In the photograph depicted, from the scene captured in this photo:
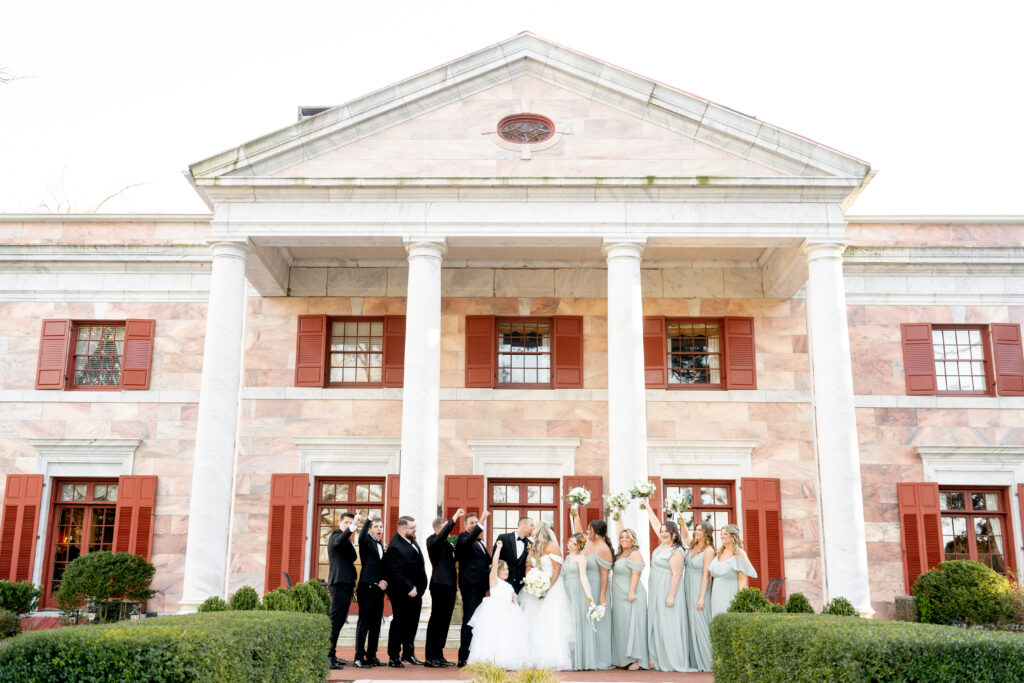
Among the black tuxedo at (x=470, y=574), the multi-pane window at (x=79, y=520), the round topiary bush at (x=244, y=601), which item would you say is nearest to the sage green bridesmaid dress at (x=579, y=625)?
the black tuxedo at (x=470, y=574)

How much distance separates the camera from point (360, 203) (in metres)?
16.7

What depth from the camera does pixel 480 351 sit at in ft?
62.7

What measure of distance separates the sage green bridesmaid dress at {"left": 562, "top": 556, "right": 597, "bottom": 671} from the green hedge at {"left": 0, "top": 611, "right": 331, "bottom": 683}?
4.32m

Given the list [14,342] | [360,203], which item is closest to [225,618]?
[360,203]

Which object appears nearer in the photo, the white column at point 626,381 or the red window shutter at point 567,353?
the white column at point 626,381

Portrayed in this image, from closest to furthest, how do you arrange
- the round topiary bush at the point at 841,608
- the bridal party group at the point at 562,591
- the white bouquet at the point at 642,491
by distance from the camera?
1. the bridal party group at the point at 562,591
2. the round topiary bush at the point at 841,608
3. the white bouquet at the point at 642,491

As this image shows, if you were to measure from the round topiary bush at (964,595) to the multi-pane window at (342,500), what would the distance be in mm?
10205

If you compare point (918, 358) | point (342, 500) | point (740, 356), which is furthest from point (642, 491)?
point (918, 358)

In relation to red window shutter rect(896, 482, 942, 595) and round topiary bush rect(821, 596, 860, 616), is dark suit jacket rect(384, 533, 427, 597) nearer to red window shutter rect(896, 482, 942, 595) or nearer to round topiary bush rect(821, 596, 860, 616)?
round topiary bush rect(821, 596, 860, 616)

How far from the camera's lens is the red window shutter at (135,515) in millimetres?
18312

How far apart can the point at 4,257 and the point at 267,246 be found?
6492 millimetres

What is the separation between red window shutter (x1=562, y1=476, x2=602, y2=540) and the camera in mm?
18344

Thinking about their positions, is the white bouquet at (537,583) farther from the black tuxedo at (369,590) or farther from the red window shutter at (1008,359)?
the red window shutter at (1008,359)

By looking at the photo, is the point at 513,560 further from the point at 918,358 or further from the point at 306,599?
the point at 918,358
